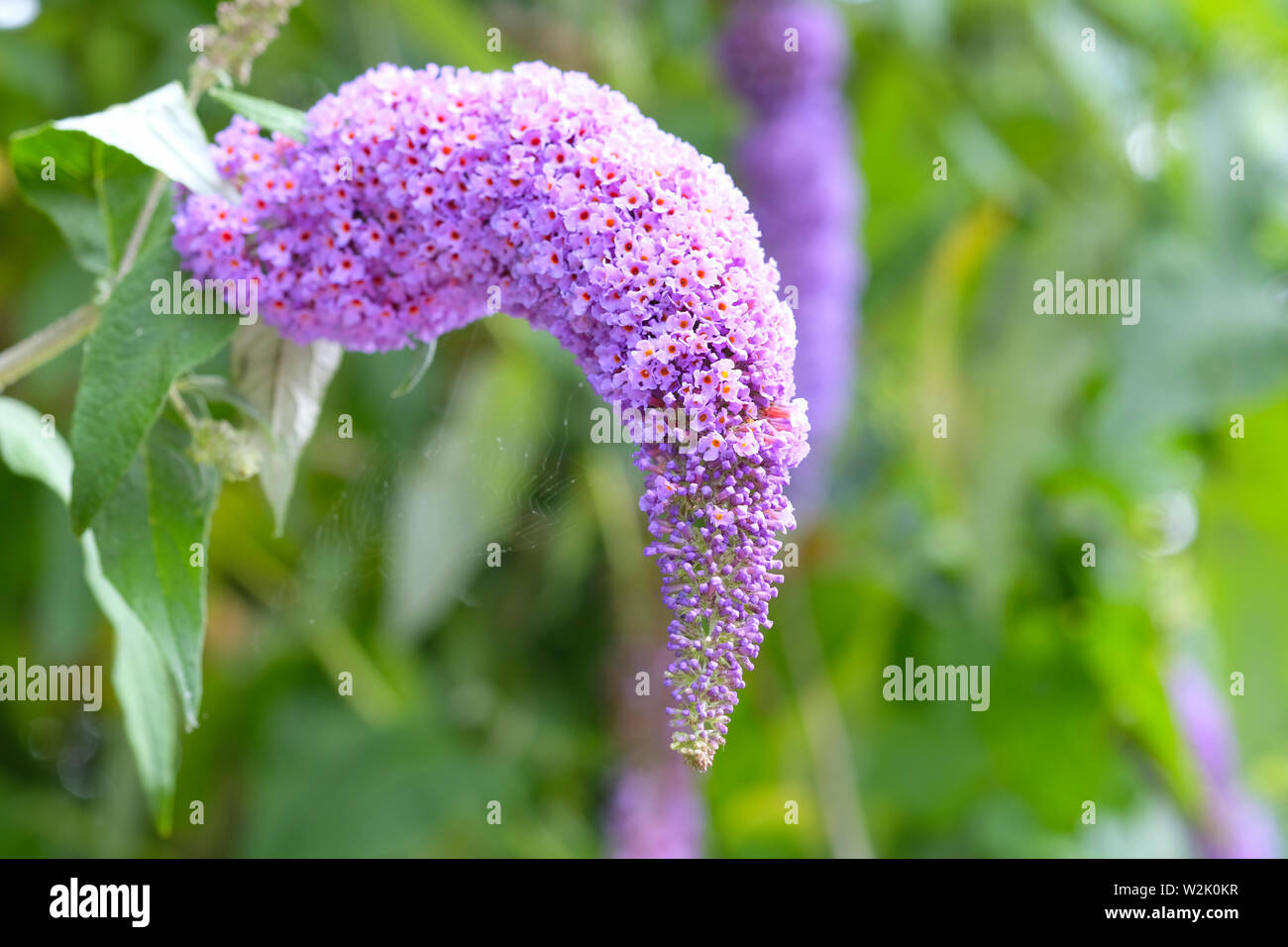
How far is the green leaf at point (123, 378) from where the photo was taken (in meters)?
0.96

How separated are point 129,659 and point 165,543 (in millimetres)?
288

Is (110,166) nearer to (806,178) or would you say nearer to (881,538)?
(806,178)

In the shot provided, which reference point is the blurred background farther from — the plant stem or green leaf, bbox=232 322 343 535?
the plant stem

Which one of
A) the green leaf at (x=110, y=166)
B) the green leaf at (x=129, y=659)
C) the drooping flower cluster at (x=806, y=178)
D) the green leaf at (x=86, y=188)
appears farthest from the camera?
the drooping flower cluster at (x=806, y=178)

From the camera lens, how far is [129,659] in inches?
51.3

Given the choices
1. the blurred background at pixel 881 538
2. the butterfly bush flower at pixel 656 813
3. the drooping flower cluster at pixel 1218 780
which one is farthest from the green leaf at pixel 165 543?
the drooping flower cluster at pixel 1218 780

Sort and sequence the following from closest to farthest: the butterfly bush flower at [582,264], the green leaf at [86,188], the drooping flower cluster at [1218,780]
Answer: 1. the butterfly bush flower at [582,264]
2. the green leaf at [86,188]
3. the drooping flower cluster at [1218,780]

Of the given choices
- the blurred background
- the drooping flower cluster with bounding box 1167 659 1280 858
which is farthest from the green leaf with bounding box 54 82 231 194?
the drooping flower cluster with bounding box 1167 659 1280 858

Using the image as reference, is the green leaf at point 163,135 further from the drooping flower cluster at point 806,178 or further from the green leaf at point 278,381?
the drooping flower cluster at point 806,178

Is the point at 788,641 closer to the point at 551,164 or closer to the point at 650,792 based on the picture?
the point at 650,792

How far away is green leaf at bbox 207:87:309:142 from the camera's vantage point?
1047 millimetres

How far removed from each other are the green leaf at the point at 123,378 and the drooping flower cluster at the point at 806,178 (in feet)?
4.37

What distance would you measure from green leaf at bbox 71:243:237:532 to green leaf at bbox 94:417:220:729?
10 centimetres
